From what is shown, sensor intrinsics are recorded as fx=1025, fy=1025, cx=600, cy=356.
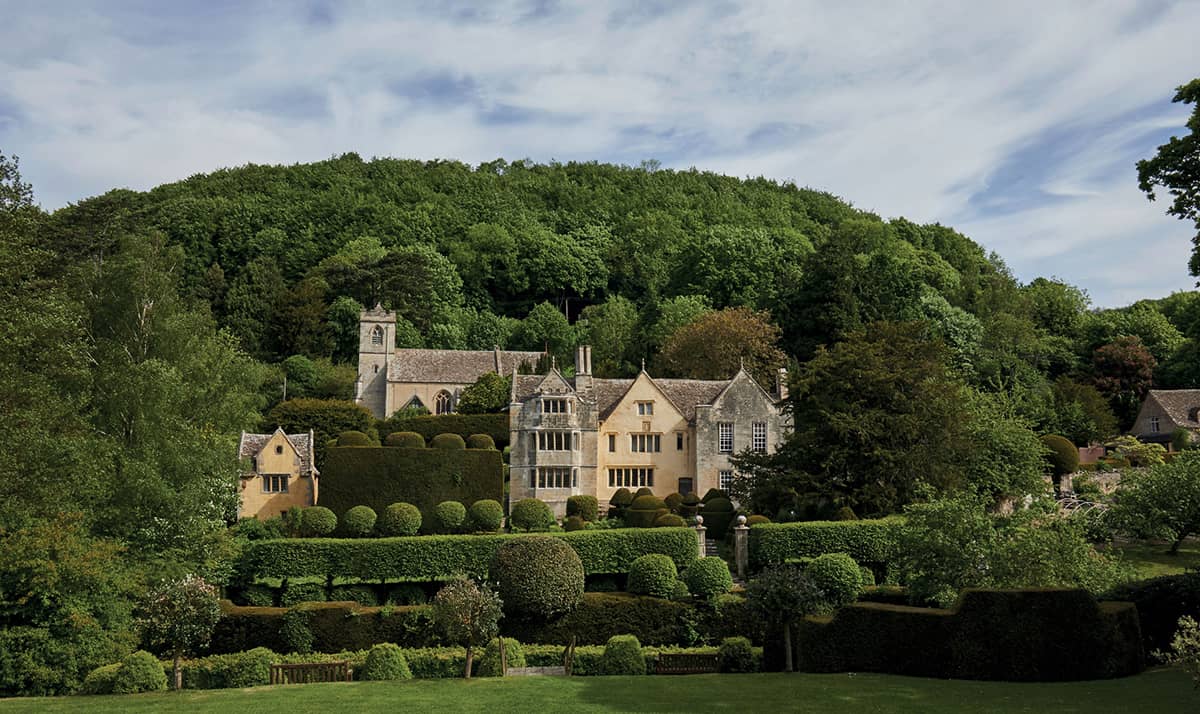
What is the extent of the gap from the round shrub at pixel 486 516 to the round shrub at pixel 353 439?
46.6 ft

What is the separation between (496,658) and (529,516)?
16011 mm

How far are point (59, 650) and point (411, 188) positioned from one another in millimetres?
108397

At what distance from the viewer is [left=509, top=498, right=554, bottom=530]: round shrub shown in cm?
4875

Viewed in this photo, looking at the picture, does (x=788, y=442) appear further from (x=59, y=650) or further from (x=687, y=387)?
(x=59, y=650)

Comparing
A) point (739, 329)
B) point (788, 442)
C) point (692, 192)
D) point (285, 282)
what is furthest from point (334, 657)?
point (692, 192)

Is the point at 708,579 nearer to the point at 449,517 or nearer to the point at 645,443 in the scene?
the point at 449,517

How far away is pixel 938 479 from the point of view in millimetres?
43250

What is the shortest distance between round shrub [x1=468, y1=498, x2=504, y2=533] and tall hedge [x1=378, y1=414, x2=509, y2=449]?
17.4m

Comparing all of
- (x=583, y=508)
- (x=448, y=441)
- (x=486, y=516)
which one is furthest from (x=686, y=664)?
(x=448, y=441)

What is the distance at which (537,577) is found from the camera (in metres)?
37.3

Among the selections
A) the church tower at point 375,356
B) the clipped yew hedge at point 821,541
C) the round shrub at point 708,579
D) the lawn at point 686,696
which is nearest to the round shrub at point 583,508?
the clipped yew hedge at point 821,541

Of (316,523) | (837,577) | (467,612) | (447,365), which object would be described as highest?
(447,365)

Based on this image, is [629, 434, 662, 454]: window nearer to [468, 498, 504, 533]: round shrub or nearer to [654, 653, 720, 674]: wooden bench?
[468, 498, 504, 533]: round shrub

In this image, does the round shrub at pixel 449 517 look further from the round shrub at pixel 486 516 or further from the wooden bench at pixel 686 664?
the wooden bench at pixel 686 664
